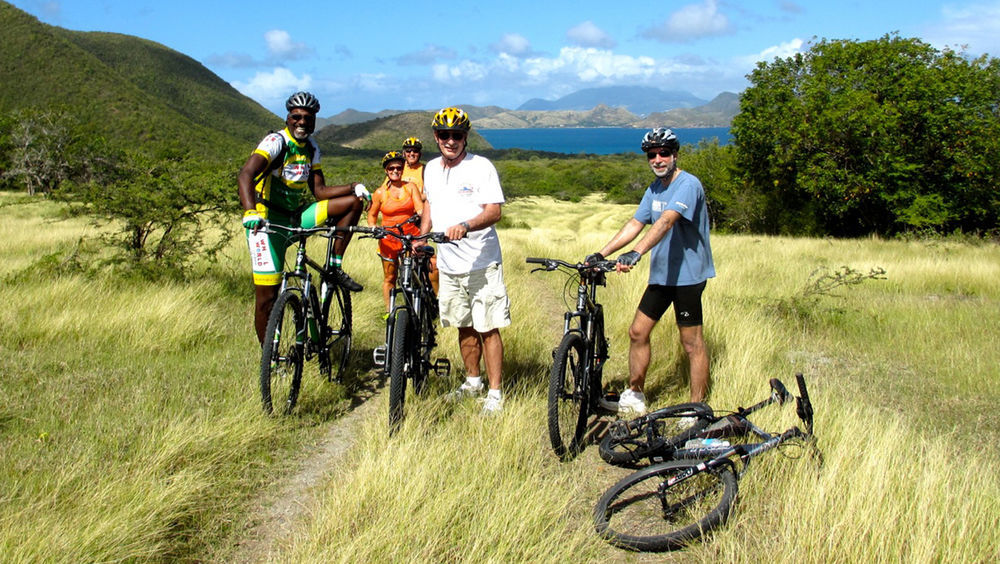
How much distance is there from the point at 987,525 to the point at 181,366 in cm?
518

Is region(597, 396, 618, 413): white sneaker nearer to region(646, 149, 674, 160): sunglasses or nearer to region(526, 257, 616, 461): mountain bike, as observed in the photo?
region(526, 257, 616, 461): mountain bike

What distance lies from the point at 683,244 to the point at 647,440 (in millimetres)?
1429

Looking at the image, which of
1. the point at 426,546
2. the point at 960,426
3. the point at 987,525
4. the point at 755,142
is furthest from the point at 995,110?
the point at 426,546

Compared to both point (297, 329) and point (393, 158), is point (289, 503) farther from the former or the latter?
point (393, 158)

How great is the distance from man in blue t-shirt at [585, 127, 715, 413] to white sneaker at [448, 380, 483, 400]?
121 centimetres

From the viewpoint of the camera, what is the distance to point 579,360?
14.0ft

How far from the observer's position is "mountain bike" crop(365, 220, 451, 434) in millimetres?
4102

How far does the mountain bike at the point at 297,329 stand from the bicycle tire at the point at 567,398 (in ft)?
5.41

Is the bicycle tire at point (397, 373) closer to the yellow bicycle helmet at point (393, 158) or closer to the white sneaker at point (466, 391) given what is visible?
the white sneaker at point (466, 391)

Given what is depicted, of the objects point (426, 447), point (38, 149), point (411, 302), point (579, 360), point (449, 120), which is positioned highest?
point (38, 149)

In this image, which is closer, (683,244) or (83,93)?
(683,244)

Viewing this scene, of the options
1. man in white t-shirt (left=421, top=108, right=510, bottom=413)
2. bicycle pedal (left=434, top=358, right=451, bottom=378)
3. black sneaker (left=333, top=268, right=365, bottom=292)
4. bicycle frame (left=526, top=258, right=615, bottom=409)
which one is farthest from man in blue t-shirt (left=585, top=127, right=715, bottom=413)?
black sneaker (left=333, top=268, right=365, bottom=292)

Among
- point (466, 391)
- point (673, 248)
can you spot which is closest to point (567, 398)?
point (466, 391)

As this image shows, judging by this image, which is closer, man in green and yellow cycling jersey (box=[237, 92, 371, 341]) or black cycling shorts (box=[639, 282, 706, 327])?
black cycling shorts (box=[639, 282, 706, 327])
